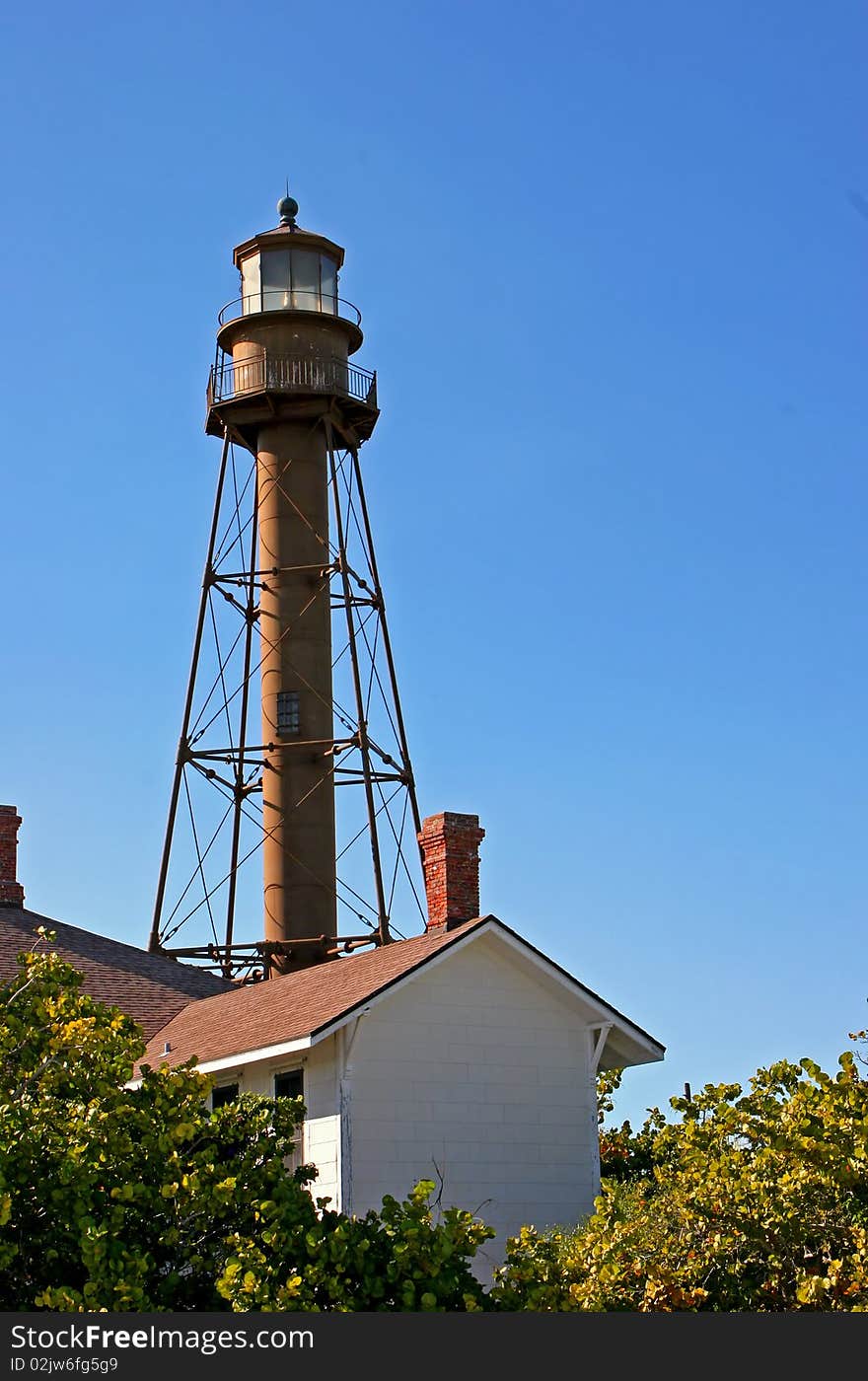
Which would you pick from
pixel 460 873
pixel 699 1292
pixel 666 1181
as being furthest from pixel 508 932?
pixel 699 1292

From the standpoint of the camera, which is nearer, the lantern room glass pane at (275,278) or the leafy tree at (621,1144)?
the leafy tree at (621,1144)

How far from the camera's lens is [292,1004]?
26.2 metres

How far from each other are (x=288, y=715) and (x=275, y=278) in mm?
8919

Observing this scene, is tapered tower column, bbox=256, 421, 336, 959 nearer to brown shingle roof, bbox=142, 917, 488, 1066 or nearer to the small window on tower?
the small window on tower

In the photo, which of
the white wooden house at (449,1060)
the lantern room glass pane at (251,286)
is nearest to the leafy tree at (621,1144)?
the white wooden house at (449,1060)

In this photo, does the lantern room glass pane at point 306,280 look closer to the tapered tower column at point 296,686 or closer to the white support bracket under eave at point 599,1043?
the tapered tower column at point 296,686

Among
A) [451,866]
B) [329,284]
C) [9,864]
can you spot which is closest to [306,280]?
[329,284]

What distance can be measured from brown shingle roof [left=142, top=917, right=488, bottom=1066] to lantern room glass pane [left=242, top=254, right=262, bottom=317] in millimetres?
15193

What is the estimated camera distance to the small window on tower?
121ft

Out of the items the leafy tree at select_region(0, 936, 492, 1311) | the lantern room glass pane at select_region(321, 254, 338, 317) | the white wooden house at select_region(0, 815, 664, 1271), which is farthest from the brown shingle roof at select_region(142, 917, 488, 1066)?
the lantern room glass pane at select_region(321, 254, 338, 317)

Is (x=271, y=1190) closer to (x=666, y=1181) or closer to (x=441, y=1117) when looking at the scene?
(x=666, y=1181)

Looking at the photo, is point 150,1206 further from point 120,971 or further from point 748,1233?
point 120,971

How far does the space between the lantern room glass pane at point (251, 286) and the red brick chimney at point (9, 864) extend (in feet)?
38.1

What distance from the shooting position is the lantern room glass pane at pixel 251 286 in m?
38.9
